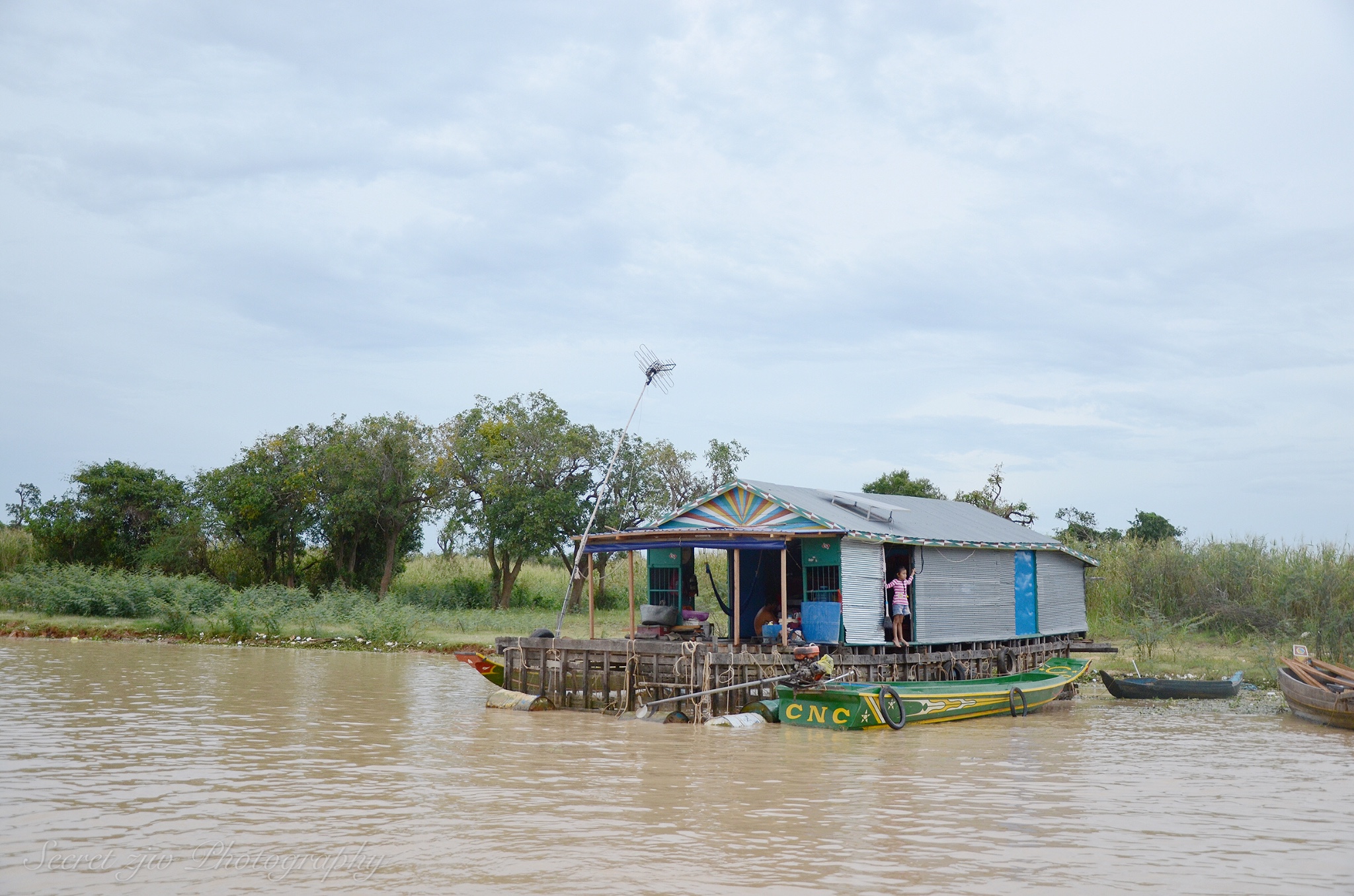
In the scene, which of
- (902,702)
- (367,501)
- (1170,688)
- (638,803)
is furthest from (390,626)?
(638,803)

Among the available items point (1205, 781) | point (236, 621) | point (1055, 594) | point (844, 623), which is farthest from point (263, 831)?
point (236, 621)

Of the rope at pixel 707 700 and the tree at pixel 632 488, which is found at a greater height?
the tree at pixel 632 488

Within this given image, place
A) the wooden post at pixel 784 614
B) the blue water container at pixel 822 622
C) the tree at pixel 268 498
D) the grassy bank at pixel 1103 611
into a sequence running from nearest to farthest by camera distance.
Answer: the wooden post at pixel 784 614, the blue water container at pixel 822 622, the grassy bank at pixel 1103 611, the tree at pixel 268 498

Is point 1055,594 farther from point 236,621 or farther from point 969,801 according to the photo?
point 236,621

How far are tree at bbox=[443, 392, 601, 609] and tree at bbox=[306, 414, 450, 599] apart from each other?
1.30 metres

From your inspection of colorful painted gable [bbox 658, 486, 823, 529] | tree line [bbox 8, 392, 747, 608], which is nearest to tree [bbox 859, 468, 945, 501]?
tree line [bbox 8, 392, 747, 608]

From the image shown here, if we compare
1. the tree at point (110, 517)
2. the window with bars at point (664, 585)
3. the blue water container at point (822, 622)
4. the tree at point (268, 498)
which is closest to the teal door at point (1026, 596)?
the blue water container at point (822, 622)

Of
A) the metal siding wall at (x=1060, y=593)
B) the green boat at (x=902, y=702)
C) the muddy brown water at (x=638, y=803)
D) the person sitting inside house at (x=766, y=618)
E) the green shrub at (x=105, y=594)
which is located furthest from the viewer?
the green shrub at (x=105, y=594)

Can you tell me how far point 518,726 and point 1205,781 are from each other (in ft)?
31.5

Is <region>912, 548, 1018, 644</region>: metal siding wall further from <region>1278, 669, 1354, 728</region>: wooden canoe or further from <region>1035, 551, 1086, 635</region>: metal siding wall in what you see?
<region>1278, 669, 1354, 728</region>: wooden canoe

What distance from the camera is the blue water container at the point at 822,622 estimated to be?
1881 centimetres

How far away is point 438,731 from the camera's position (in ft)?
51.5

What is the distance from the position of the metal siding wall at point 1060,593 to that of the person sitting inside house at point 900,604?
6.35m

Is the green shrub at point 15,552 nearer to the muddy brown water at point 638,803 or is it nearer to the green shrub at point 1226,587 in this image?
the muddy brown water at point 638,803
